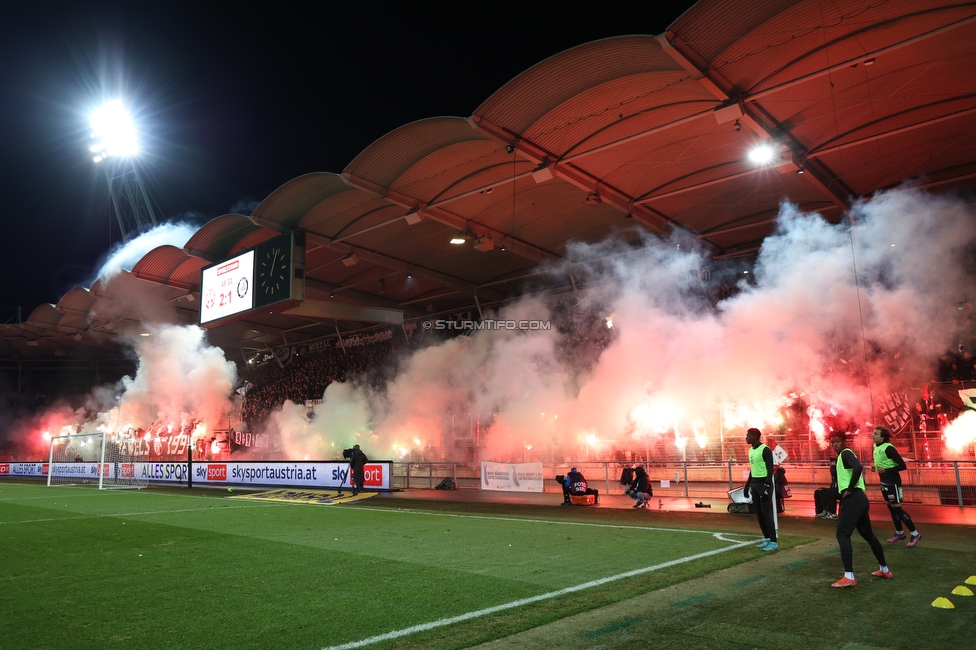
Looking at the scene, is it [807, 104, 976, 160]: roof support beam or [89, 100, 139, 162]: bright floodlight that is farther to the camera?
[89, 100, 139, 162]: bright floodlight

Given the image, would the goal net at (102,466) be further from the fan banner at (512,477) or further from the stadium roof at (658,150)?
the fan banner at (512,477)

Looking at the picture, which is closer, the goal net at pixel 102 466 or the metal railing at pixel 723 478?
the metal railing at pixel 723 478

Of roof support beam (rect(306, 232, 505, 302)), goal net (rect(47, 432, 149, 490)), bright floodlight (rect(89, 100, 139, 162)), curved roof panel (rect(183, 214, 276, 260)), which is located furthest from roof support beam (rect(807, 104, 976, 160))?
bright floodlight (rect(89, 100, 139, 162))

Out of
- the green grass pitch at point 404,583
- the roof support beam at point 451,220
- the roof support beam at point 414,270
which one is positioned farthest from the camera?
the roof support beam at point 414,270

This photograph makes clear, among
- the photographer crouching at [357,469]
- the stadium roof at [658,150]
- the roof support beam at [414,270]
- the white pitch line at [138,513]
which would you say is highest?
the stadium roof at [658,150]

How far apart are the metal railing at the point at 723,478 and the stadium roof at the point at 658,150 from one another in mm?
8018

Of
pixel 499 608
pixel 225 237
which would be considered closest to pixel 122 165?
pixel 225 237

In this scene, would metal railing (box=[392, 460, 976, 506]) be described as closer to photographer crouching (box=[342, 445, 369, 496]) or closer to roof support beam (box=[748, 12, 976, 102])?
photographer crouching (box=[342, 445, 369, 496])

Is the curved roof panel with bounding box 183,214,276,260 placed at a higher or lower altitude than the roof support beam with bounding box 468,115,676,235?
higher

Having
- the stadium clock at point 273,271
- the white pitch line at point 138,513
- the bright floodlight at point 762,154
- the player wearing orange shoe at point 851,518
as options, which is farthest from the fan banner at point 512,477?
the player wearing orange shoe at point 851,518

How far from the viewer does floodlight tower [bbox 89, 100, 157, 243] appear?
36.5 m

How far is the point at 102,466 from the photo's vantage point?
75.5ft

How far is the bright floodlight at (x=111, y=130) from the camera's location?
36.4 meters

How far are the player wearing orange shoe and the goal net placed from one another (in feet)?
78.3
